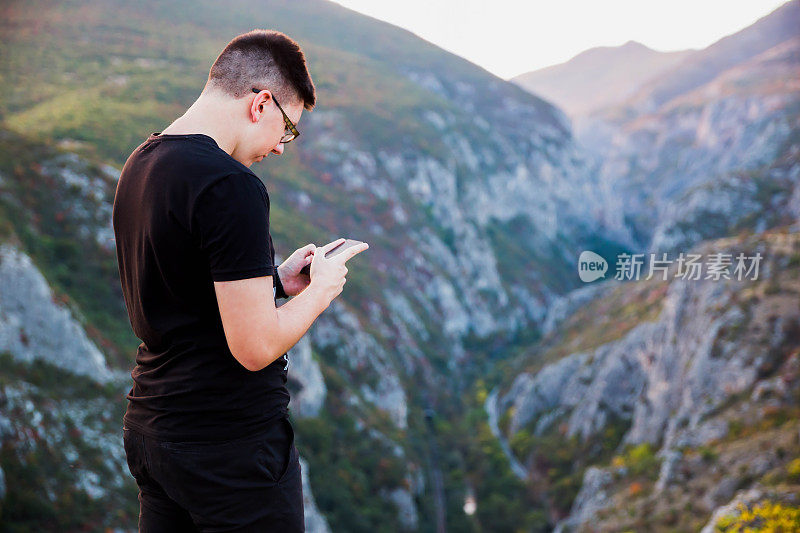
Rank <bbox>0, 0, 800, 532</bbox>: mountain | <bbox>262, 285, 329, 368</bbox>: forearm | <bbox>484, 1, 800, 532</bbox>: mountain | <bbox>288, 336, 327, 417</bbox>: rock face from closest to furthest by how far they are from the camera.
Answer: <bbox>262, 285, 329, 368</bbox>: forearm → <bbox>0, 0, 800, 532</bbox>: mountain → <bbox>484, 1, 800, 532</bbox>: mountain → <bbox>288, 336, 327, 417</bbox>: rock face

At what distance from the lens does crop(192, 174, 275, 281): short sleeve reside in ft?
7.95

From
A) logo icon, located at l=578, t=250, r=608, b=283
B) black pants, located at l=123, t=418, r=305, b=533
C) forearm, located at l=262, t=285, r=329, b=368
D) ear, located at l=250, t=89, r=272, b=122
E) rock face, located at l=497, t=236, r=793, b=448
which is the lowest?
rock face, located at l=497, t=236, r=793, b=448

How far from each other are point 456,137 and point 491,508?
77.2 metres

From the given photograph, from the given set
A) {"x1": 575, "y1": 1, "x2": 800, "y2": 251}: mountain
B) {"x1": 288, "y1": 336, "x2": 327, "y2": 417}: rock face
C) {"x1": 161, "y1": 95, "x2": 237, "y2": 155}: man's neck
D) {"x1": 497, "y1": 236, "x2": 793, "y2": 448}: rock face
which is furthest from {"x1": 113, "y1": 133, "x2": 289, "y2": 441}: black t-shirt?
{"x1": 575, "y1": 1, "x2": 800, "y2": 251}: mountain

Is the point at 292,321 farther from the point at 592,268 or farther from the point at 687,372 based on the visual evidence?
the point at 687,372

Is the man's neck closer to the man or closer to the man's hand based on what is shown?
the man

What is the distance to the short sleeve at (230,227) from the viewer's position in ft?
7.95

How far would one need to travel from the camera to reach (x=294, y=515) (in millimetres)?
2900

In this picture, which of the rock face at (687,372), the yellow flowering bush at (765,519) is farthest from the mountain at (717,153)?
the yellow flowering bush at (765,519)

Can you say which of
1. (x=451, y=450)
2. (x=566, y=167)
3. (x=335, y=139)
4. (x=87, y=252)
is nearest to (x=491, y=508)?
(x=451, y=450)

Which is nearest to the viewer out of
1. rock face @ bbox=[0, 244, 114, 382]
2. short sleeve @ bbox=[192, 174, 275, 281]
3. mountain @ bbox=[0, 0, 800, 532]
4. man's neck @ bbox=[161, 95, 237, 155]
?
short sleeve @ bbox=[192, 174, 275, 281]

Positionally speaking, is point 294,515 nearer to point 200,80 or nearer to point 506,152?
point 200,80

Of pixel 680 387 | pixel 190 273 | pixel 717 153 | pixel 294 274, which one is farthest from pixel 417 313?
pixel 717 153

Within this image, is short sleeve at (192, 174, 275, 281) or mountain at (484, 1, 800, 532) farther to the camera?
mountain at (484, 1, 800, 532)
